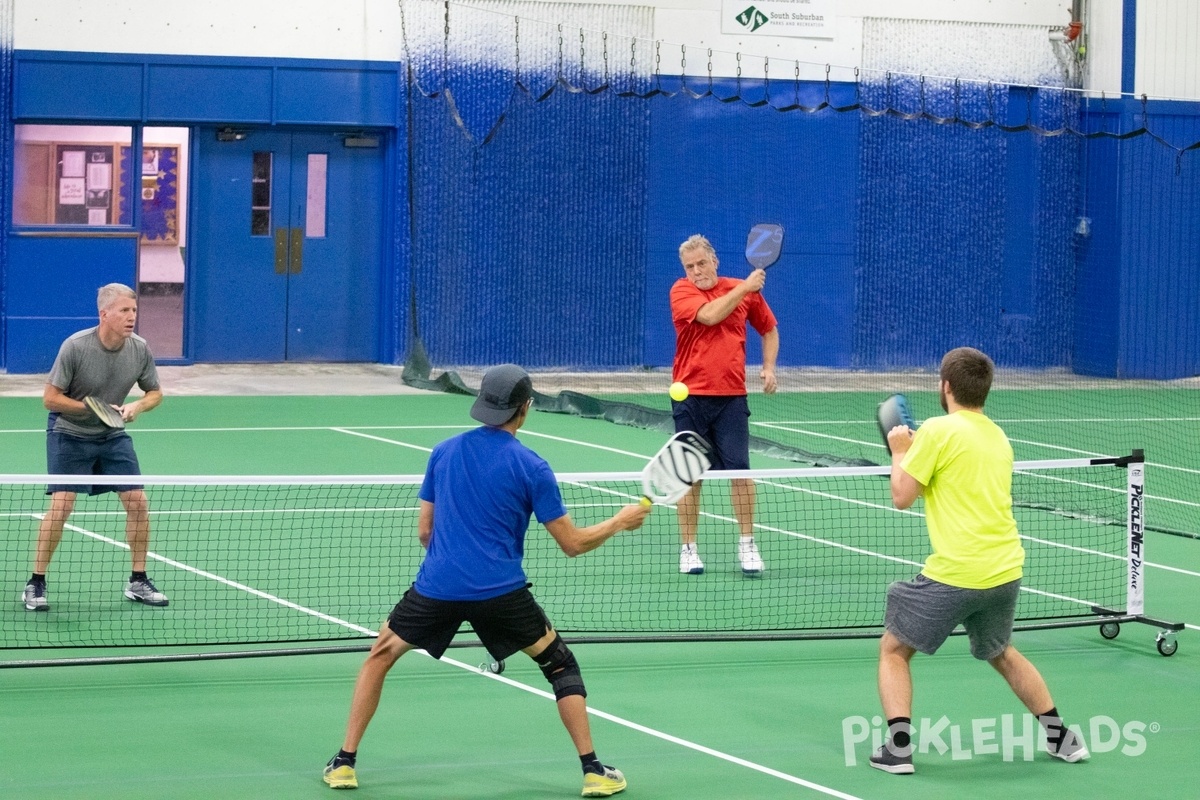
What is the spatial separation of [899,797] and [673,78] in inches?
682

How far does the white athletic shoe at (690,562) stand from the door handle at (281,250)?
12505 millimetres

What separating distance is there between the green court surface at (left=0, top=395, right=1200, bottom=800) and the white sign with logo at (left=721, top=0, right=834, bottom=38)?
1401 cm

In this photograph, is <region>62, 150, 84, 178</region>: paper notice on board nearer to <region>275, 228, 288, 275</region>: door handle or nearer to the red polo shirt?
<region>275, 228, 288, 275</region>: door handle

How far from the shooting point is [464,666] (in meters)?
8.44

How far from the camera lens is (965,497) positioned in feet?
21.8

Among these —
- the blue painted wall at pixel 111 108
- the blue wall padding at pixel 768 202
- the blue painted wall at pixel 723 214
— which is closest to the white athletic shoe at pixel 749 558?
the blue painted wall at pixel 723 214

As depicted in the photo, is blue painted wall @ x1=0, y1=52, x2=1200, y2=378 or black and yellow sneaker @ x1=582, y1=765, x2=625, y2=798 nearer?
black and yellow sneaker @ x1=582, y1=765, x2=625, y2=798

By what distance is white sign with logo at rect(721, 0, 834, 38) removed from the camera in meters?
22.8

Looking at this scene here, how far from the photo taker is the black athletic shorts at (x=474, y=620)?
624 centimetres

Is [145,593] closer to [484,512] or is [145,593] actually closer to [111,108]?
[484,512]

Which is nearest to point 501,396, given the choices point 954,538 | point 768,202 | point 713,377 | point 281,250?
point 954,538

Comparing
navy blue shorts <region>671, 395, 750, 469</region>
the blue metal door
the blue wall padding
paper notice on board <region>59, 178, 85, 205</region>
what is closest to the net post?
navy blue shorts <region>671, 395, 750, 469</region>

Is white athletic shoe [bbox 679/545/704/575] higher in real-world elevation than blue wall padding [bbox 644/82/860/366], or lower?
lower

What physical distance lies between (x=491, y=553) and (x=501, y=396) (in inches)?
23.2
